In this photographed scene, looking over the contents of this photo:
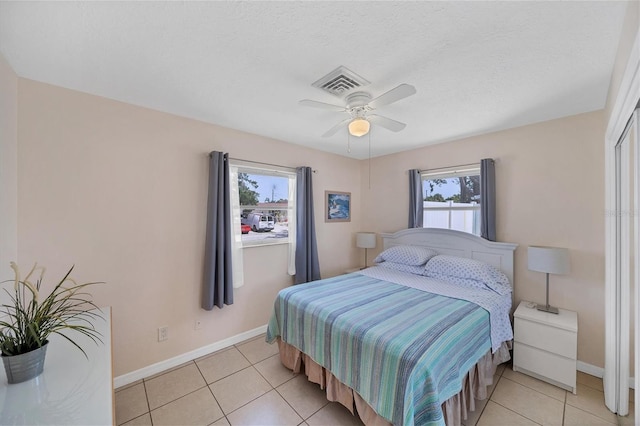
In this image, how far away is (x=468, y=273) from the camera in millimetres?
2594

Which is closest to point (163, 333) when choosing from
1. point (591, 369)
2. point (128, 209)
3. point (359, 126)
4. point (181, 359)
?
point (181, 359)

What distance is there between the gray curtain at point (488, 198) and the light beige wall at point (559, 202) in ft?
0.30

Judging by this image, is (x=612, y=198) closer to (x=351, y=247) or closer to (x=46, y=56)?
(x=351, y=247)

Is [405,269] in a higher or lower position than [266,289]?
higher

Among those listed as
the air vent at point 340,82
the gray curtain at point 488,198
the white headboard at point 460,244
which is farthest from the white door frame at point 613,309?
the air vent at point 340,82

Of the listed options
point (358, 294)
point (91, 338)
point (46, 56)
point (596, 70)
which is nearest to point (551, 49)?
point (596, 70)

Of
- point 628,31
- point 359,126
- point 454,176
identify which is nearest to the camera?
point 628,31

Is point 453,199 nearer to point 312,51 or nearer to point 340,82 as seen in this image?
point 340,82

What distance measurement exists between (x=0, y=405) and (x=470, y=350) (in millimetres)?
2465

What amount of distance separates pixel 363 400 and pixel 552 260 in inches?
81.7

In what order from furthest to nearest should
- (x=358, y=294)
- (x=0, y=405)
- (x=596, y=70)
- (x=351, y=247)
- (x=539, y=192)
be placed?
(x=351, y=247) < (x=539, y=192) < (x=358, y=294) < (x=596, y=70) < (x=0, y=405)

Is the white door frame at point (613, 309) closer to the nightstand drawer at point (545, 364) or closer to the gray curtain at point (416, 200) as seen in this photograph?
the nightstand drawer at point (545, 364)

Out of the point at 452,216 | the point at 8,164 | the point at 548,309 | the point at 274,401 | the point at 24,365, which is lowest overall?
the point at 274,401

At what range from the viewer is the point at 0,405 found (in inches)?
37.8
